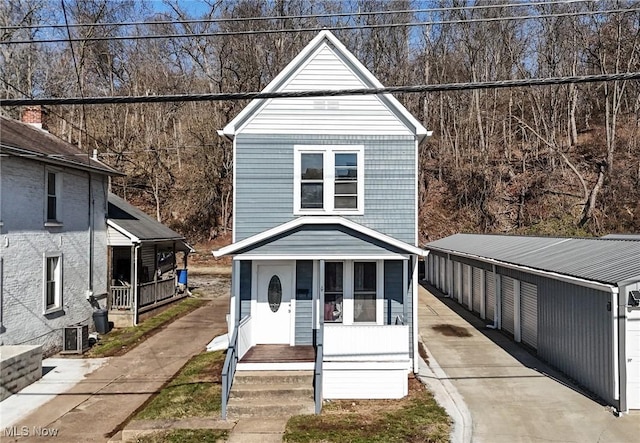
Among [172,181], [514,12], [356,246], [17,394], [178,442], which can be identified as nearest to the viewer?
[178,442]

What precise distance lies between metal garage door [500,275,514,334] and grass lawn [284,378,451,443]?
7.09 metres

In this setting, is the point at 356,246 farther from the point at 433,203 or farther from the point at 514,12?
the point at 514,12

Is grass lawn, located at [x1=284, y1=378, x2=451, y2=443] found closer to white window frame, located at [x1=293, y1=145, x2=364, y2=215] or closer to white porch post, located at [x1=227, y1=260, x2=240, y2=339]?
white porch post, located at [x1=227, y1=260, x2=240, y2=339]

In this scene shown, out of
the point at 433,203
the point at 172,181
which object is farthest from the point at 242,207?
the point at 172,181

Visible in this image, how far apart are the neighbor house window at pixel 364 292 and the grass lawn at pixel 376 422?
7.72ft

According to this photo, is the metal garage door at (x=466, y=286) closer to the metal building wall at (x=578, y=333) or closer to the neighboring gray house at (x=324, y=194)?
the metal building wall at (x=578, y=333)

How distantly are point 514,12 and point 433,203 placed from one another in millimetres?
16065

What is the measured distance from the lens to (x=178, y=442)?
28.1ft

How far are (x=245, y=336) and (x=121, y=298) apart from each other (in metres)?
9.50

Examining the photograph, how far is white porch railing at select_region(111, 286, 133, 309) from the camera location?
19000 millimetres

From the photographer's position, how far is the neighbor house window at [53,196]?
50.1 feet

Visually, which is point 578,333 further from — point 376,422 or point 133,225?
point 133,225

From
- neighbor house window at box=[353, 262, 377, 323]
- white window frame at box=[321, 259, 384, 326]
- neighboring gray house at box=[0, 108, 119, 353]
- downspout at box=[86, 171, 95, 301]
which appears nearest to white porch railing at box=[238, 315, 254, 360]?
white window frame at box=[321, 259, 384, 326]

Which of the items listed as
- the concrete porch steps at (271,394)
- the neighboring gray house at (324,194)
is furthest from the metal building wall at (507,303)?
the concrete porch steps at (271,394)
